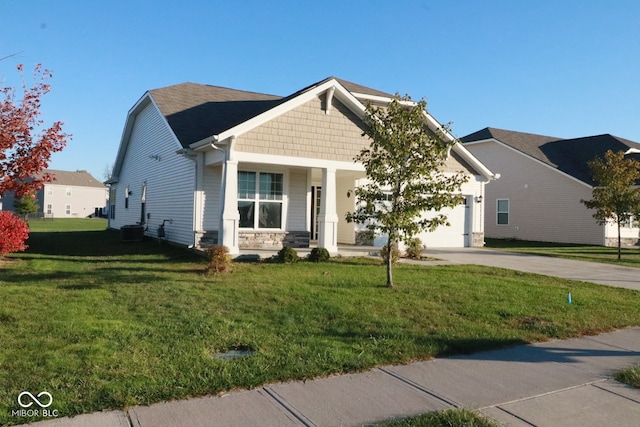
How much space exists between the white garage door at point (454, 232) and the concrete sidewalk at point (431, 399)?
13.8 m

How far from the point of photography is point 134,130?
2206 cm

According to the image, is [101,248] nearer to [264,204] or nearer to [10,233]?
[10,233]

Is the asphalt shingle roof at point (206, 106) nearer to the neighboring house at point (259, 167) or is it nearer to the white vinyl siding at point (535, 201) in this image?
the neighboring house at point (259, 167)

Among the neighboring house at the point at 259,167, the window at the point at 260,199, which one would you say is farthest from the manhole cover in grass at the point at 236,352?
the window at the point at 260,199

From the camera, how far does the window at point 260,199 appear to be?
612 inches

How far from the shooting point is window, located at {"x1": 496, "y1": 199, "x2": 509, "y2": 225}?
92.6 feet

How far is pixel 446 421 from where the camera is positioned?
3889 millimetres

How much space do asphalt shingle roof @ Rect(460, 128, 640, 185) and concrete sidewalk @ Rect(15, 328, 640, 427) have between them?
2221 centimetres

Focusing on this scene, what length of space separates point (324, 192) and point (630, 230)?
18.6 m

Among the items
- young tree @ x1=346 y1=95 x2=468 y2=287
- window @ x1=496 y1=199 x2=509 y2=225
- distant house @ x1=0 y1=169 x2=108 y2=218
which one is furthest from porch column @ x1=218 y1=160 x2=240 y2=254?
distant house @ x1=0 y1=169 x2=108 y2=218

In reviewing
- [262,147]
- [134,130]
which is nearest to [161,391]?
[262,147]

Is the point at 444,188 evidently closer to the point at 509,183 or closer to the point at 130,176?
the point at 130,176

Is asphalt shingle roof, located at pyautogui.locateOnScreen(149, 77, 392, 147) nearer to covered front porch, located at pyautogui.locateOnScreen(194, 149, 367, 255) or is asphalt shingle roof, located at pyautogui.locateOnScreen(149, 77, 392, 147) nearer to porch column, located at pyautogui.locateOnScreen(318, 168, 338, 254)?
covered front porch, located at pyautogui.locateOnScreen(194, 149, 367, 255)

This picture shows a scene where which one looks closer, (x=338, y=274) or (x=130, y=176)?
(x=338, y=274)
